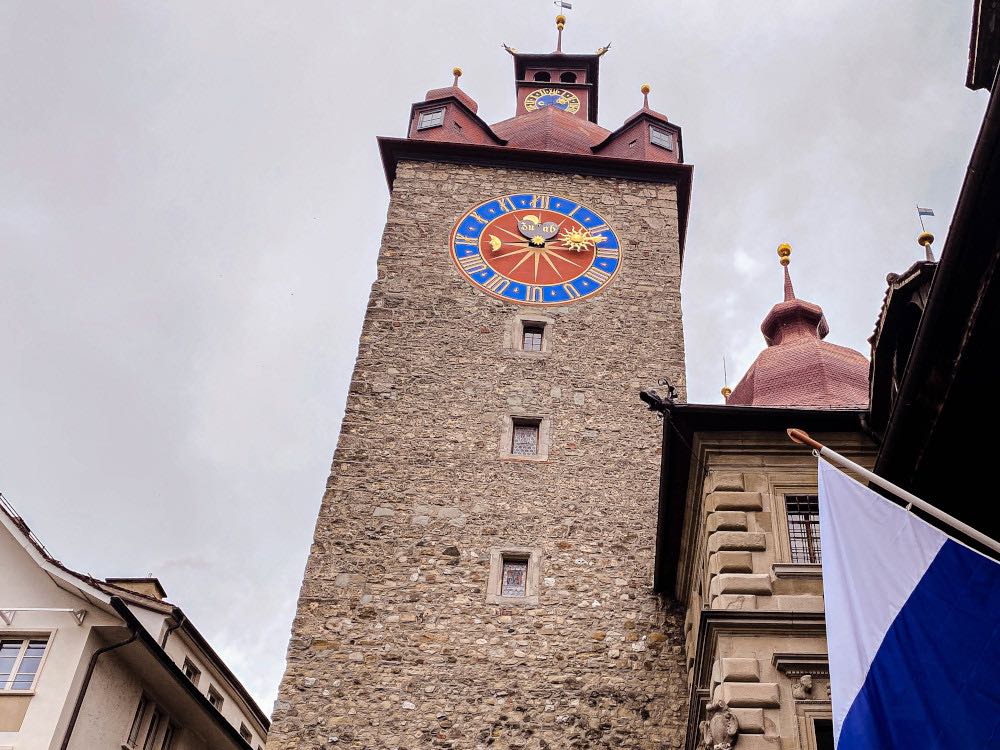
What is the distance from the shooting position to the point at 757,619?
10695 millimetres

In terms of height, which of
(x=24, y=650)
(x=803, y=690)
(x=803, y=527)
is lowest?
(x=803, y=690)

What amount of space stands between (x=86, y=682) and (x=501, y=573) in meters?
5.79

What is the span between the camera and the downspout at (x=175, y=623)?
16266 mm

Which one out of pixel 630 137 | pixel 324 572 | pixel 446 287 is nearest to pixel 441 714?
pixel 324 572

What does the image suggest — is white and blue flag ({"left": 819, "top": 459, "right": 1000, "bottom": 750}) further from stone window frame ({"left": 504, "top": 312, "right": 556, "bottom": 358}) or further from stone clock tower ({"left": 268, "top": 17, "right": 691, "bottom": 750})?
stone window frame ({"left": 504, "top": 312, "right": 556, "bottom": 358})

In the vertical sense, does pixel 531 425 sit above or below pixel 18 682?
above

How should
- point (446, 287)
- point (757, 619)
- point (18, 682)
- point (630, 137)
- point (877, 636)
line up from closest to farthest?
1. point (877, 636)
2. point (757, 619)
3. point (18, 682)
4. point (446, 287)
5. point (630, 137)

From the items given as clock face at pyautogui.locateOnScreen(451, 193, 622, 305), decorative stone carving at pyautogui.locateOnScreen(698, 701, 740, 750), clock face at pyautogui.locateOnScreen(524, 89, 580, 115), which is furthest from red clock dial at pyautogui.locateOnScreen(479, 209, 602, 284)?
decorative stone carving at pyautogui.locateOnScreen(698, 701, 740, 750)

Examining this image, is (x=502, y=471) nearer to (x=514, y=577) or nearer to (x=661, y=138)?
(x=514, y=577)

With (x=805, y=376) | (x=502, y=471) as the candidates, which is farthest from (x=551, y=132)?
(x=805, y=376)

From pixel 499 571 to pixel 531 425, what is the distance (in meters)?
2.95

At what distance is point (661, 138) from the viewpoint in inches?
1006

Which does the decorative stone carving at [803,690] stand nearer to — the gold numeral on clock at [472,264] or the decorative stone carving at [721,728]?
the decorative stone carving at [721,728]

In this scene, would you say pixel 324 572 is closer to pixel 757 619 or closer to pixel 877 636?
pixel 757 619
